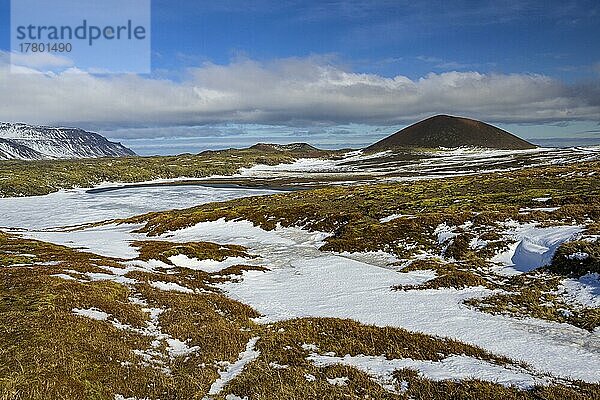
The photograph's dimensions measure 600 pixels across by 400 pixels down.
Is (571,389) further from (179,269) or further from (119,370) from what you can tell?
(179,269)

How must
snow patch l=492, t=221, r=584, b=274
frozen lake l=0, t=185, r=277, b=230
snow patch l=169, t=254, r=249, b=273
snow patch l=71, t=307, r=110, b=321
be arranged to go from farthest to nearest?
frozen lake l=0, t=185, r=277, b=230, snow patch l=169, t=254, r=249, b=273, snow patch l=492, t=221, r=584, b=274, snow patch l=71, t=307, r=110, b=321

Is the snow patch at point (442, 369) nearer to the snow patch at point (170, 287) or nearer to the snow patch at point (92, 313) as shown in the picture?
the snow patch at point (92, 313)

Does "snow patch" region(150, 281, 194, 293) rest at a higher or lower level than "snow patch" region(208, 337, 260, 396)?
lower

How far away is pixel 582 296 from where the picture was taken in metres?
20.1

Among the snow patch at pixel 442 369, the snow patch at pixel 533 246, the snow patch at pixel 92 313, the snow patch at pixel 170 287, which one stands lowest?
the snow patch at pixel 170 287

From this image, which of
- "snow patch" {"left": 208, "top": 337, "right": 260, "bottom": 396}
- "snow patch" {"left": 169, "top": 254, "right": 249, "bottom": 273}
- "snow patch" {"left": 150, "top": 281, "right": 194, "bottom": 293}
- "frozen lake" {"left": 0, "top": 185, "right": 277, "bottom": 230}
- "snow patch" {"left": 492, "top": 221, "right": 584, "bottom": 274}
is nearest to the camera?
"snow patch" {"left": 208, "top": 337, "right": 260, "bottom": 396}

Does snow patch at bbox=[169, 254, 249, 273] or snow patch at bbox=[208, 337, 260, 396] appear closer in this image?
snow patch at bbox=[208, 337, 260, 396]

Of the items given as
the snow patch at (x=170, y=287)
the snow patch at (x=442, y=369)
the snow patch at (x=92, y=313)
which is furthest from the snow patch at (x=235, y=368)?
the snow patch at (x=170, y=287)

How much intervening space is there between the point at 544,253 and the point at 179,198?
9681 centimetres

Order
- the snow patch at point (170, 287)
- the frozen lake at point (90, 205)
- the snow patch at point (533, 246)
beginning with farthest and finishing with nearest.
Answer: the frozen lake at point (90, 205) → the snow patch at point (533, 246) → the snow patch at point (170, 287)

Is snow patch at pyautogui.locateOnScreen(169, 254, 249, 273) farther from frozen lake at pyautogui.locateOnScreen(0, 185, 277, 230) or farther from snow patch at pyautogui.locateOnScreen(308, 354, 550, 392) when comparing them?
frozen lake at pyautogui.locateOnScreen(0, 185, 277, 230)

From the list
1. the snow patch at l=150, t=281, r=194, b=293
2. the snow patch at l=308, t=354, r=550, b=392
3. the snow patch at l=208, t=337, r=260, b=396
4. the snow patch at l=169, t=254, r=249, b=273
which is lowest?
the snow patch at l=169, t=254, r=249, b=273

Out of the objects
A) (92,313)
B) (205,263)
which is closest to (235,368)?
(92,313)

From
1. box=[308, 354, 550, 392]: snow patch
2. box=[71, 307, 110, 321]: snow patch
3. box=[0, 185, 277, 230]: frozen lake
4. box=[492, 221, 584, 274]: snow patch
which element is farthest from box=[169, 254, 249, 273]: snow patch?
box=[0, 185, 277, 230]: frozen lake
